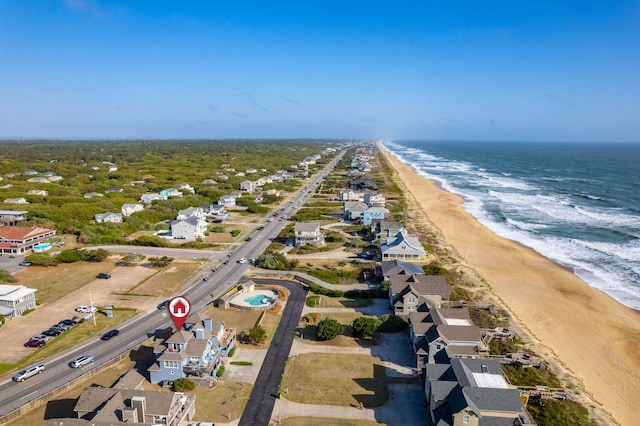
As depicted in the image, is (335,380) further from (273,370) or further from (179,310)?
(179,310)

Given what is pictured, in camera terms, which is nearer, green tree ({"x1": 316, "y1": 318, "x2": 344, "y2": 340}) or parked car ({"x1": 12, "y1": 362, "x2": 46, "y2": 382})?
parked car ({"x1": 12, "y1": 362, "x2": 46, "y2": 382})

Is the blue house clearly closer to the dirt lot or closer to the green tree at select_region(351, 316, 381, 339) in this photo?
the green tree at select_region(351, 316, 381, 339)

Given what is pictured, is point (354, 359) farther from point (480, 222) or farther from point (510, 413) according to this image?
point (480, 222)

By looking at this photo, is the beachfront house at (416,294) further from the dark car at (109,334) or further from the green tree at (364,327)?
the dark car at (109,334)

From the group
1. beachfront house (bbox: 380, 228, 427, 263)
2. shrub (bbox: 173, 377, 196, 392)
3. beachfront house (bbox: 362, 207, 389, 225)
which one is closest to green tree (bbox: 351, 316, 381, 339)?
shrub (bbox: 173, 377, 196, 392)

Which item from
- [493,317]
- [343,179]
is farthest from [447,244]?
[343,179]

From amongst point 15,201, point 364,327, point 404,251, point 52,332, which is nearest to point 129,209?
point 15,201
